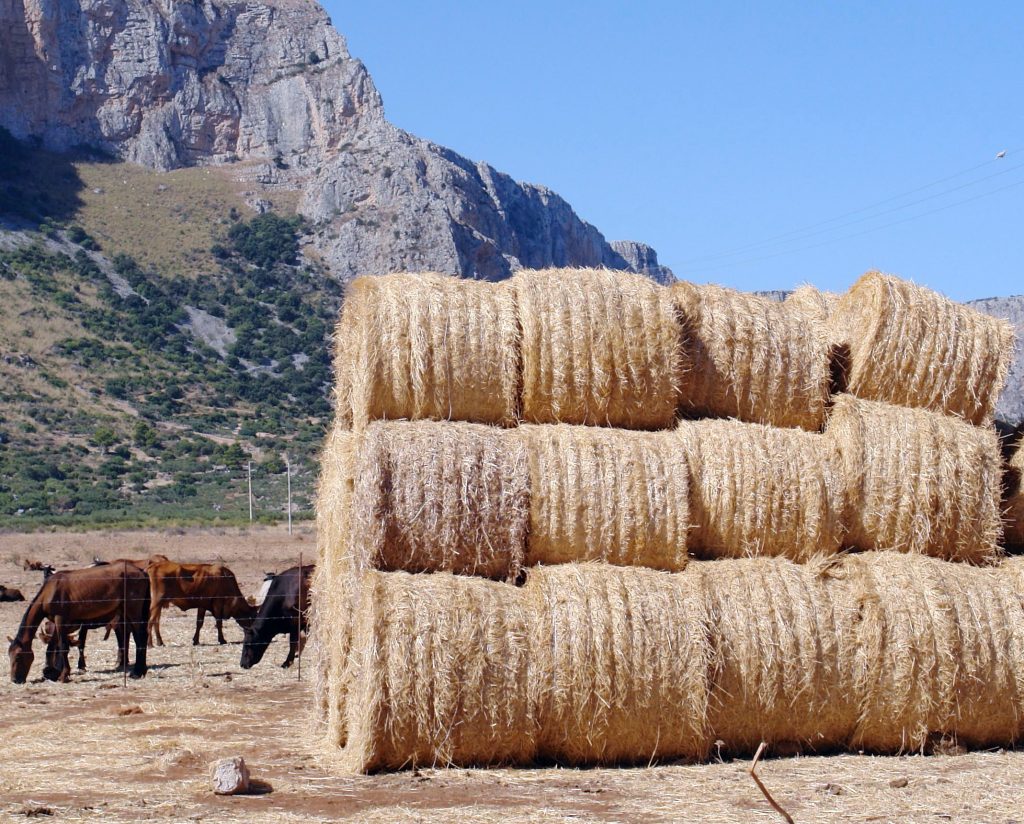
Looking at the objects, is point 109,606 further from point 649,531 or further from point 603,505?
point 649,531

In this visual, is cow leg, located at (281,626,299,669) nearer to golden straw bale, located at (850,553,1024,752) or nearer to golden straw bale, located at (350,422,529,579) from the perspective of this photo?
golden straw bale, located at (350,422,529,579)

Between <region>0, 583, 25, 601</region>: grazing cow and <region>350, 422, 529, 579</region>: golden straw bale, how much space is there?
1497 cm

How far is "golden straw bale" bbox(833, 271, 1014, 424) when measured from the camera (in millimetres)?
10781

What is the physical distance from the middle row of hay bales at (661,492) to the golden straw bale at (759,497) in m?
0.01

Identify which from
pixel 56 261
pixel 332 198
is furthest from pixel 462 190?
pixel 56 261

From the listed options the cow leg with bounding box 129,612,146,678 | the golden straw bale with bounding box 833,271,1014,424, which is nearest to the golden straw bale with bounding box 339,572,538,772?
the golden straw bale with bounding box 833,271,1014,424

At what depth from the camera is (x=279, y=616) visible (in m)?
16.1

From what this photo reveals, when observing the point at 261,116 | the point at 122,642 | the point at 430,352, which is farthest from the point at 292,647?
the point at 261,116

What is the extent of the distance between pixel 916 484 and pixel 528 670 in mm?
3589

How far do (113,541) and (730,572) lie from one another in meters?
28.8

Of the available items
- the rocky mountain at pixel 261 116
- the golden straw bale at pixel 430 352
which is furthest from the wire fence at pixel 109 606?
the rocky mountain at pixel 261 116

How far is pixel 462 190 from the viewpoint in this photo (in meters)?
82.0

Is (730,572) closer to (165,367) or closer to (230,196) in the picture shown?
(165,367)

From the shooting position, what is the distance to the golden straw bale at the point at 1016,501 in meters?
10.9
